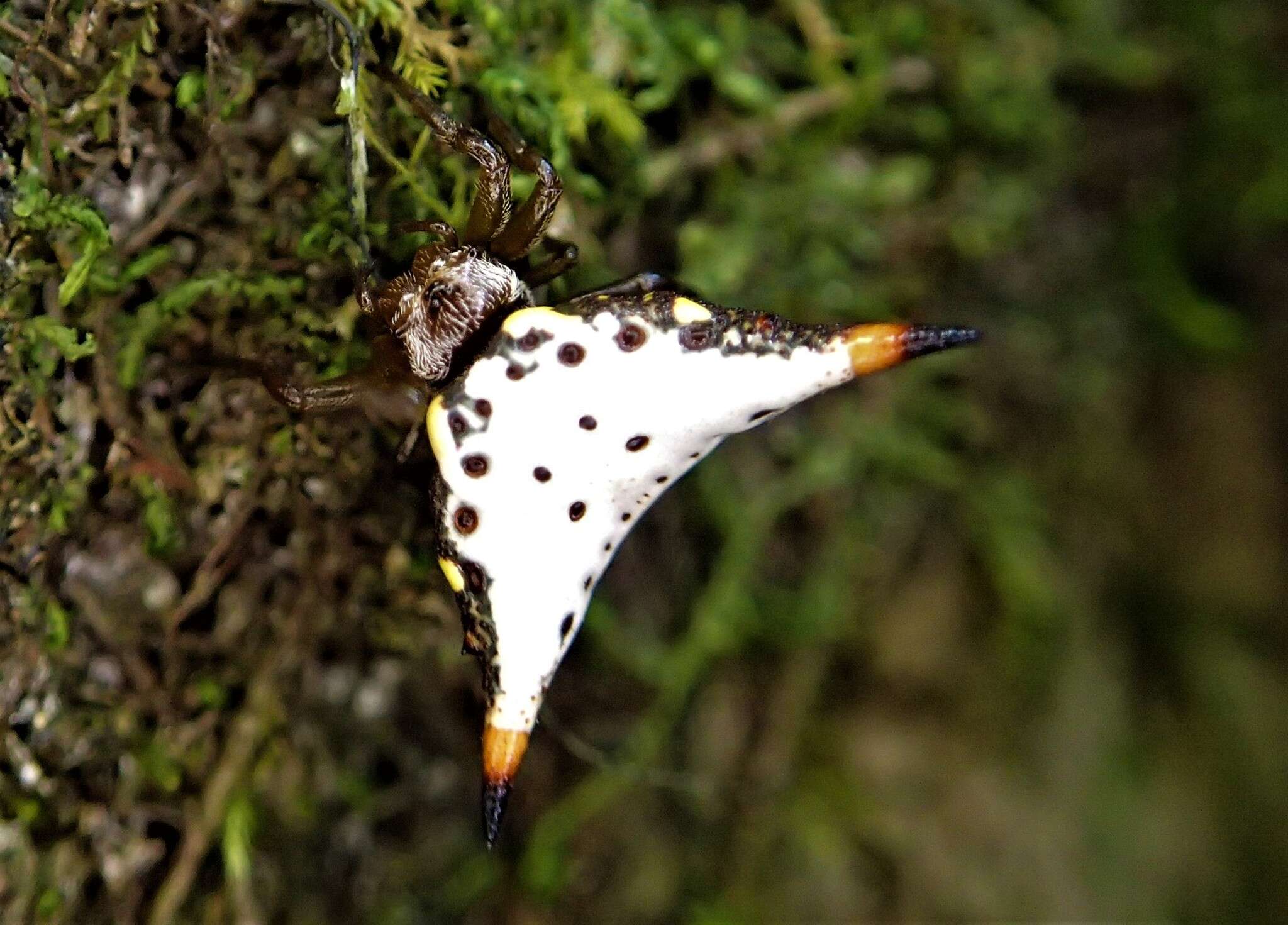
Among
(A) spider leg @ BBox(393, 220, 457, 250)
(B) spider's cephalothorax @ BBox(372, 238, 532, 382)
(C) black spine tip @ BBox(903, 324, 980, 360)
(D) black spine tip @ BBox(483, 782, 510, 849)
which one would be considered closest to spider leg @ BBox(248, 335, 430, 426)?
(B) spider's cephalothorax @ BBox(372, 238, 532, 382)

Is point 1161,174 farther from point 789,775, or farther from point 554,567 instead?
point 554,567

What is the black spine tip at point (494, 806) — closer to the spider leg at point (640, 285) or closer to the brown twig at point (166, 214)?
the spider leg at point (640, 285)

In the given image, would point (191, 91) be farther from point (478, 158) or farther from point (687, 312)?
point (687, 312)

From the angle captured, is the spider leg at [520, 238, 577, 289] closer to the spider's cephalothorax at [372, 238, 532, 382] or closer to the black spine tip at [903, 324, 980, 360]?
the spider's cephalothorax at [372, 238, 532, 382]

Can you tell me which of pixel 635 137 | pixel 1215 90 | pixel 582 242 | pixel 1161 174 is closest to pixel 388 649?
pixel 582 242

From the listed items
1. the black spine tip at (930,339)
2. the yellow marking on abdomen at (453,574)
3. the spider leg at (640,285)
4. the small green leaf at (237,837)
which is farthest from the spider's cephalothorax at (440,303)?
the small green leaf at (237,837)

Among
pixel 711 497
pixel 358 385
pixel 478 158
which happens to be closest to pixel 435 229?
pixel 478 158
